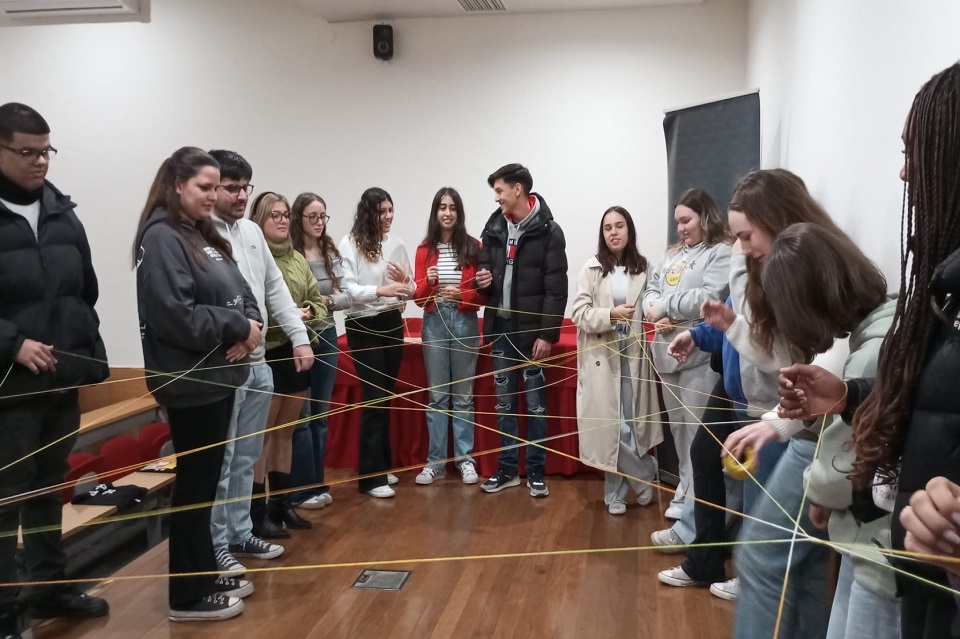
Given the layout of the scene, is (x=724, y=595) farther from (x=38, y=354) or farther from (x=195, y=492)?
(x=38, y=354)

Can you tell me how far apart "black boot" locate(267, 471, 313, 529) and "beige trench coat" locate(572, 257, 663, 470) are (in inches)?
35.7

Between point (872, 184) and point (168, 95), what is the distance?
467cm

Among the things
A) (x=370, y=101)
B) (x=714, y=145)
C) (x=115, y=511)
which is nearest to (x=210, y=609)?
(x=115, y=511)

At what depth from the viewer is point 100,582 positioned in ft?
4.52

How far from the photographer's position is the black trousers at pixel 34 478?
1372 millimetres

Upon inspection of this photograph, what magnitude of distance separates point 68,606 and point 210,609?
0.24m

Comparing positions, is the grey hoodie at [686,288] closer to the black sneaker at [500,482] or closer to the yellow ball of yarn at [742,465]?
the black sneaker at [500,482]

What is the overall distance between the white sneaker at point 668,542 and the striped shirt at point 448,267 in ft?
6.01

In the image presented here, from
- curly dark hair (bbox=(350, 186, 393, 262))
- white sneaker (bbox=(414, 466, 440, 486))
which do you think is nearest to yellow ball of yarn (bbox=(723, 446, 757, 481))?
white sneaker (bbox=(414, 466, 440, 486))

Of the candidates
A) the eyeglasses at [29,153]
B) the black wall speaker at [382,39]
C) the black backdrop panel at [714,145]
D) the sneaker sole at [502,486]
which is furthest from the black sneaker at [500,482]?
the black wall speaker at [382,39]

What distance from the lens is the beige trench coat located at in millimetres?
2314

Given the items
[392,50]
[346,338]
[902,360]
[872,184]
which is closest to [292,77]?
[392,50]

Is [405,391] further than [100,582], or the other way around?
[405,391]

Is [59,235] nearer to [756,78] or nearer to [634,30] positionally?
[756,78]
